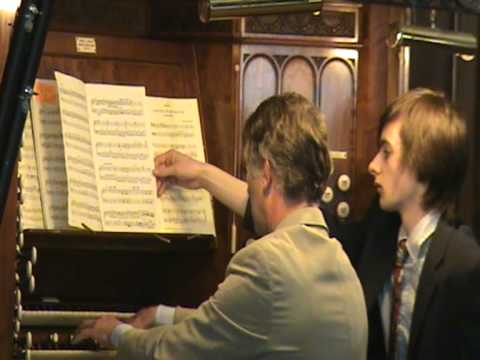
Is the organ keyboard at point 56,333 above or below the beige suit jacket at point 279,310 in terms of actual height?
below

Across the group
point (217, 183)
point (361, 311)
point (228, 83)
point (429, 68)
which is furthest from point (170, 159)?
point (429, 68)

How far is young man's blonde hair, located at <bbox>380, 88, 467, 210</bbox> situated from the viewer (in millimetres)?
3631

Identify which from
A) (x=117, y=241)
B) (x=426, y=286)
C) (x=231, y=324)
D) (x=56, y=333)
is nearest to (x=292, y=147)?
(x=231, y=324)

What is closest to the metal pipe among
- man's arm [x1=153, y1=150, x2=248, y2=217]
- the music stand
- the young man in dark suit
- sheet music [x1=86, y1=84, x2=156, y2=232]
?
the young man in dark suit

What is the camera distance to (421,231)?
3.61m

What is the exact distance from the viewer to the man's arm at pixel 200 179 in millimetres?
3668

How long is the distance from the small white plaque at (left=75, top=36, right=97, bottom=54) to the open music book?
15 centimetres

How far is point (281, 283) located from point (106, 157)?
114 centimetres

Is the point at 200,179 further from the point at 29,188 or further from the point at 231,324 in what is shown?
the point at 231,324

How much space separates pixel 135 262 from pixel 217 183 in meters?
0.49

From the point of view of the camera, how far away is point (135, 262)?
3.96 m

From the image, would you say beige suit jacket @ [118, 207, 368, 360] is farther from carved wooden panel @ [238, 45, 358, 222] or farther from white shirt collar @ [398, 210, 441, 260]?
carved wooden panel @ [238, 45, 358, 222]

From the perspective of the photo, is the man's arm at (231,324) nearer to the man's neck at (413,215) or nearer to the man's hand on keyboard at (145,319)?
the man's hand on keyboard at (145,319)

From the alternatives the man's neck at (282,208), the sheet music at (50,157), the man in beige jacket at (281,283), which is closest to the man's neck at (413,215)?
the man in beige jacket at (281,283)
